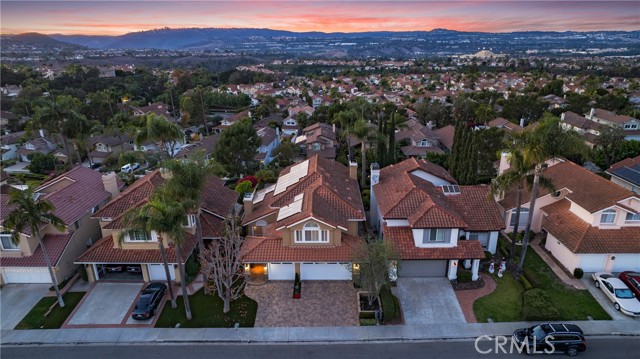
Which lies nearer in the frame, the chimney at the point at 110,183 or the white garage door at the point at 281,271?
the white garage door at the point at 281,271

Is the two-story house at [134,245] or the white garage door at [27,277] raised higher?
the two-story house at [134,245]

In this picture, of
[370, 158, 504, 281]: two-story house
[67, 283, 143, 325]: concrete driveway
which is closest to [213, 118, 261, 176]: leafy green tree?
[370, 158, 504, 281]: two-story house

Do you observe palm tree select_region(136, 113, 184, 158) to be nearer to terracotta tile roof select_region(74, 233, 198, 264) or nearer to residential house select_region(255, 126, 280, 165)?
terracotta tile roof select_region(74, 233, 198, 264)

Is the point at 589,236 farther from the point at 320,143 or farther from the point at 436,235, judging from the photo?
the point at 320,143

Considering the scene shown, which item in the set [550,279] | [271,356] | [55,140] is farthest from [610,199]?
[55,140]

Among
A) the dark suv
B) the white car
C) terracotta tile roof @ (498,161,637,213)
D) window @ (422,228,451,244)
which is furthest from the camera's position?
terracotta tile roof @ (498,161,637,213)

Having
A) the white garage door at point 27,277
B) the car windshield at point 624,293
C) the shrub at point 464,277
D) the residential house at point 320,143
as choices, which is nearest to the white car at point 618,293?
the car windshield at point 624,293

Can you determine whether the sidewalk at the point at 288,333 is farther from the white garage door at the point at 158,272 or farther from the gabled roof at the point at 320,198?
the gabled roof at the point at 320,198

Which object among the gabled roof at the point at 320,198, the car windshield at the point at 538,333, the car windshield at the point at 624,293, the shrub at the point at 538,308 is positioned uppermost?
the gabled roof at the point at 320,198
